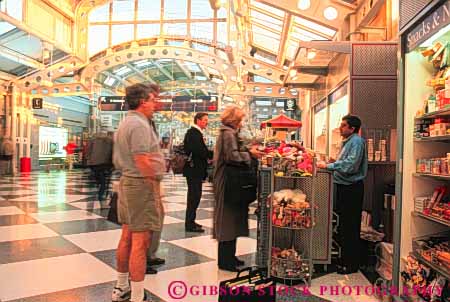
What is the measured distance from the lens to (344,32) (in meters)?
6.71

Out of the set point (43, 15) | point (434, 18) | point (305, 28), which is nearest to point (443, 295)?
point (434, 18)

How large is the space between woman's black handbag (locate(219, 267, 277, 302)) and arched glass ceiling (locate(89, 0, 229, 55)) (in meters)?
12.6

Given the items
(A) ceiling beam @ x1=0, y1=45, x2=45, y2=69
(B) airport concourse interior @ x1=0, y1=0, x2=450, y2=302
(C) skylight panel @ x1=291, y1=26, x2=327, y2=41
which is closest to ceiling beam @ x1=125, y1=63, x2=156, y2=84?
(A) ceiling beam @ x1=0, y1=45, x2=45, y2=69

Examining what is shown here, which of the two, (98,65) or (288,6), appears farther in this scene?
(98,65)

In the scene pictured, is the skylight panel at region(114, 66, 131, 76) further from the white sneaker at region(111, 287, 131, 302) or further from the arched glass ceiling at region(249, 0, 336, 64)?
the white sneaker at region(111, 287, 131, 302)

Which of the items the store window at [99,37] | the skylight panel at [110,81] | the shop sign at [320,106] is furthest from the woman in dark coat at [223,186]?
the store window at [99,37]

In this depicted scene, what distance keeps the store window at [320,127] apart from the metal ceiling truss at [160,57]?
3.66 meters

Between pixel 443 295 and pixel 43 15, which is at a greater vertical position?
pixel 43 15

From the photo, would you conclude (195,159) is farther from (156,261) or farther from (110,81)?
(110,81)

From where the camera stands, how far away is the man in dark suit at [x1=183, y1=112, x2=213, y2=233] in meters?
4.47

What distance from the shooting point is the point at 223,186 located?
10.4 feet

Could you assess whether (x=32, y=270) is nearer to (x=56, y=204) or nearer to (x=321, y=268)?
(x=321, y=268)

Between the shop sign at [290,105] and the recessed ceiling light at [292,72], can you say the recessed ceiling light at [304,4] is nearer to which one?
the recessed ceiling light at [292,72]

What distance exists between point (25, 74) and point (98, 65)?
3.36 m
